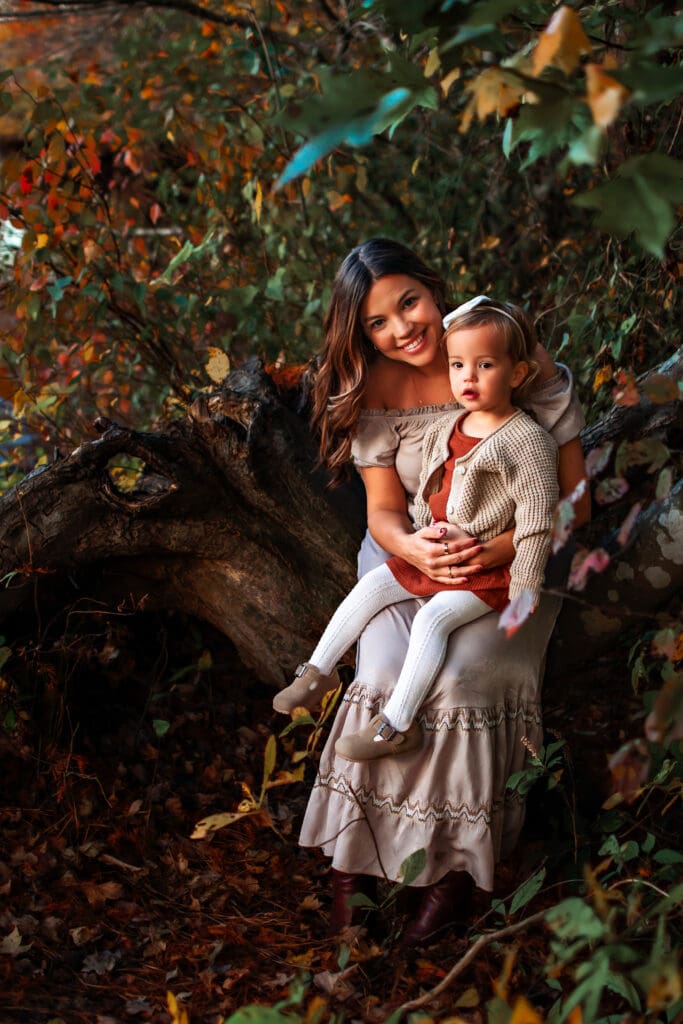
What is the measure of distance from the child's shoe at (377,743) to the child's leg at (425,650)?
0.07 feet

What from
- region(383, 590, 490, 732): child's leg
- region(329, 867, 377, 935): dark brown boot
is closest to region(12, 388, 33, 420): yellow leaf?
region(383, 590, 490, 732): child's leg

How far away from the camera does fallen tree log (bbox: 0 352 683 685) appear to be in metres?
2.78

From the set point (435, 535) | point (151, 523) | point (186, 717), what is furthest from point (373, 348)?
point (186, 717)

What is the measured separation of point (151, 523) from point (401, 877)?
1225 mm

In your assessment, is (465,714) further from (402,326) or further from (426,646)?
(402,326)

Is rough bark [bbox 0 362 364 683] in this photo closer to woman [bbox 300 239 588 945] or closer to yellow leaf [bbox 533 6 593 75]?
woman [bbox 300 239 588 945]

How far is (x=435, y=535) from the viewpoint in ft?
8.56

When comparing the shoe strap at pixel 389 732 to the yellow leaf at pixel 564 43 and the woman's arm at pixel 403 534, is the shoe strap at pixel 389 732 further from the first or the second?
the yellow leaf at pixel 564 43

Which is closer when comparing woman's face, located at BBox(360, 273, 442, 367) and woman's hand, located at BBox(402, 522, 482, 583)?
woman's hand, located at BBox(402, 522, 482, 583)

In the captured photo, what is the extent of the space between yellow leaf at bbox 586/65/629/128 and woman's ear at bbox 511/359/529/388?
1.41m

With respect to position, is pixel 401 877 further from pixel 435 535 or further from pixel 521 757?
pixel 435 535

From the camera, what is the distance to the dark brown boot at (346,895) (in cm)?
264

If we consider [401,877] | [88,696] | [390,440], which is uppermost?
[390,440]

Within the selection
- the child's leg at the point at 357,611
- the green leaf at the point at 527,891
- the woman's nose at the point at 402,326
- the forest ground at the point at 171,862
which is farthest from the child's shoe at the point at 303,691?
the woman's nose at the point at 402,326
